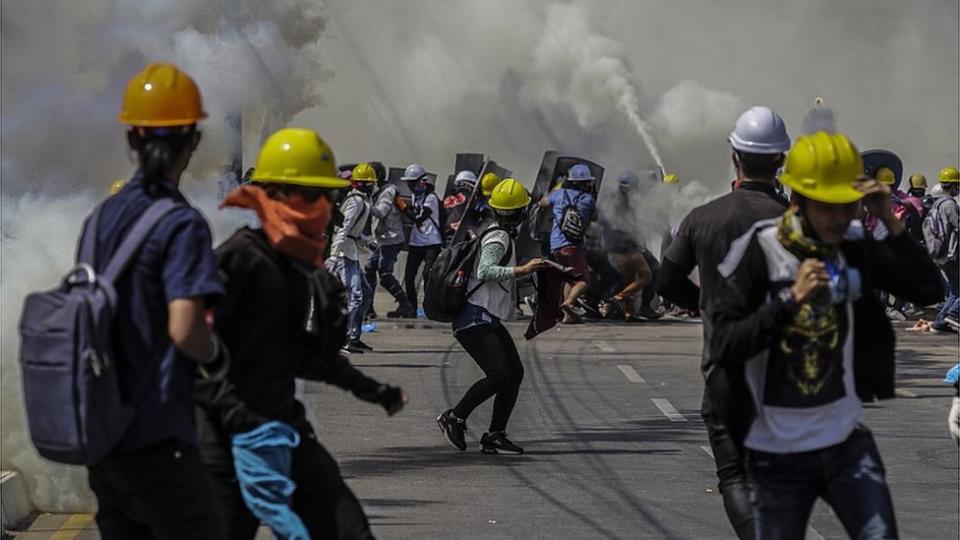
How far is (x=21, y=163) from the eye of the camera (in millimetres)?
19578

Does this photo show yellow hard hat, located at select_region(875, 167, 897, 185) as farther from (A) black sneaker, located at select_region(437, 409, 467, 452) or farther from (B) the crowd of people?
(B) the crowd of people

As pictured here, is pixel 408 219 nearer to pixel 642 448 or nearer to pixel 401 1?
pixel 642 448

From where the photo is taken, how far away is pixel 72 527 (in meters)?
8.77

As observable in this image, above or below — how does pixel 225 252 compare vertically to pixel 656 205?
above

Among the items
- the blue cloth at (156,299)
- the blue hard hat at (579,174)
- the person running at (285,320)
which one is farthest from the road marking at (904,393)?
the blue cloth at (156,299)

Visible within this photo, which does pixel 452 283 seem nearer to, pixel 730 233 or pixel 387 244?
pixel 730 233

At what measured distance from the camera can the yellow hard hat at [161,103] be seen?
4934 millimetres

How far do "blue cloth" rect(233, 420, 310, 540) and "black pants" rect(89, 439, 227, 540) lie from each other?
36 centimetres

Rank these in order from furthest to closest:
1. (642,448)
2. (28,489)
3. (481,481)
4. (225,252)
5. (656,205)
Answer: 1. (656,205)
2. (642,448)
3. (481,481)
4. (28,489)
5. (225,252)

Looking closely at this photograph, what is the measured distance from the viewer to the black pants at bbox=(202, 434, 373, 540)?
17.6ft

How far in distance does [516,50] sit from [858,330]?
118ft

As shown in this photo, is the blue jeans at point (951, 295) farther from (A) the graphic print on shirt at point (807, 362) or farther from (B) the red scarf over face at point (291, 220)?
(B) the red scarf over face at point (291, 220)

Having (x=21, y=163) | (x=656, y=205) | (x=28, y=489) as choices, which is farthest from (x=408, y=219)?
(x=28, y=489)

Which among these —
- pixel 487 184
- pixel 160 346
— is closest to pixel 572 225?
pixel 487 184
